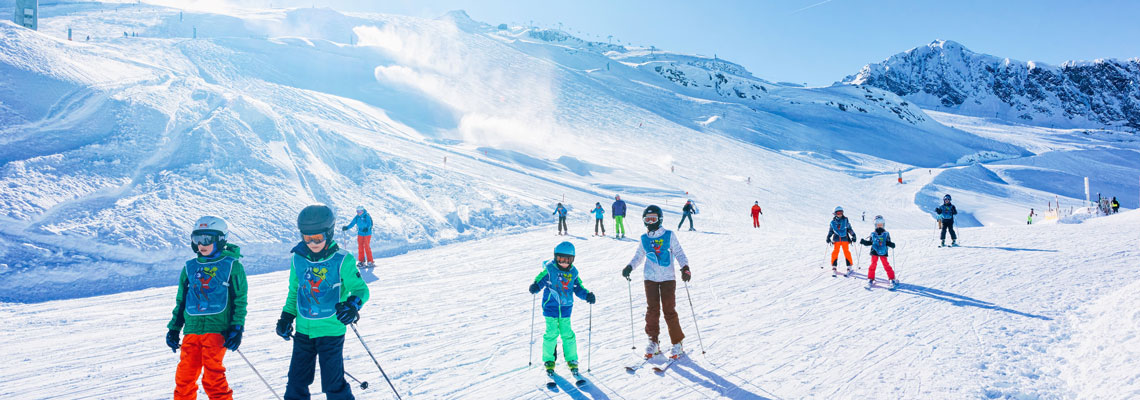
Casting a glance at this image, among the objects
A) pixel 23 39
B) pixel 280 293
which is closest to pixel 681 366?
pixel 280 293

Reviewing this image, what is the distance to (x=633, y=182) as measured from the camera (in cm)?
3212

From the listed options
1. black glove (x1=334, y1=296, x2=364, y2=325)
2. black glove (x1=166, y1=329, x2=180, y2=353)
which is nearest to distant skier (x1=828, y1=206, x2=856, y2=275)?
black glove (x1=334, y1=296, x2=364, y2=325)

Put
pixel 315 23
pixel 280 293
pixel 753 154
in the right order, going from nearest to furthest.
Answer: pixel 280 293 → pixel 753 154 → pixel 315 23

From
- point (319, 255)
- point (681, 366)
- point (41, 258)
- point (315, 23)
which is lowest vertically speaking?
point (41, 258)

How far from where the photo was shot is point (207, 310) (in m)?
4.15

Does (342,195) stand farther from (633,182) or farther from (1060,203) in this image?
(1060,203)

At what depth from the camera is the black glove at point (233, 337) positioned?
4035 mm

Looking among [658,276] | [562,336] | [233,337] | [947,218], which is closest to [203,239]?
[233,337]

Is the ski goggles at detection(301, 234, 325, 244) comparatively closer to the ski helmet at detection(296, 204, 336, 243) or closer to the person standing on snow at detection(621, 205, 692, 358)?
the ski helmet at detection(296, 204, 336, 243)

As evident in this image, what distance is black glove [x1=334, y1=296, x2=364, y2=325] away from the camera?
379cm

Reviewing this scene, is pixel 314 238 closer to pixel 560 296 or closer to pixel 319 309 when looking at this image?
pixel 319 309

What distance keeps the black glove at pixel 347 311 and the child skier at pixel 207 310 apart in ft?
3.33

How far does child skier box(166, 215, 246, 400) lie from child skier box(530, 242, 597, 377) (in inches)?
104

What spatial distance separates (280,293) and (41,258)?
5230mm
